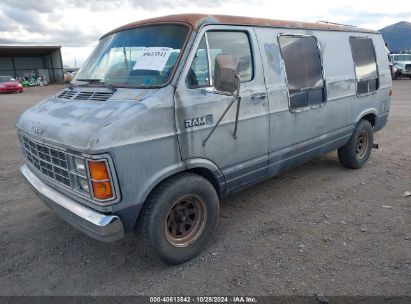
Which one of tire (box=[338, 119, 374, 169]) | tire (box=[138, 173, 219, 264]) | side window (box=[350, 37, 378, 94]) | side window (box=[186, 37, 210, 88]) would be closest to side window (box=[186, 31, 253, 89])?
side window (box=[186, 37, 210, 88])

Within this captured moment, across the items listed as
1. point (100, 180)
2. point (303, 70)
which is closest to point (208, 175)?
point (100, 180)

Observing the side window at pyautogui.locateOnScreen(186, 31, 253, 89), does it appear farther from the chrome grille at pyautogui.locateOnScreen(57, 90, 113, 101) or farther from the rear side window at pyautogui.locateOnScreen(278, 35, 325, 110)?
the chrome grille at pyautogui.locateOnScreen(57, 90, 113, 101)

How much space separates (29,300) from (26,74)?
→ 144ft

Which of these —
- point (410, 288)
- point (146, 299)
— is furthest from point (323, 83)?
point (146, 299)

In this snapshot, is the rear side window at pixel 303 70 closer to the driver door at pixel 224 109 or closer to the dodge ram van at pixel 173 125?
the dodge ram van at pixel 173 125

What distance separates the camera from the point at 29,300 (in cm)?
286

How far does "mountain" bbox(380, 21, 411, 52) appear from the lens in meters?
62.4

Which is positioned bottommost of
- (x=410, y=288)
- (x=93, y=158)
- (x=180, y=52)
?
(x=410, y=288)

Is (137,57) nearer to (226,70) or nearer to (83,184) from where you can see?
(226,70)

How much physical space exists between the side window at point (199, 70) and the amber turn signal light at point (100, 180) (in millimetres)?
1057

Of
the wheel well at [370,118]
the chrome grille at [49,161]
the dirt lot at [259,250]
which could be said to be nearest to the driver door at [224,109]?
the dirt lot at [259,250]

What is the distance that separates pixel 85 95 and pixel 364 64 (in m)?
4.21

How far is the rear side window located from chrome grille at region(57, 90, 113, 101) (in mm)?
2073

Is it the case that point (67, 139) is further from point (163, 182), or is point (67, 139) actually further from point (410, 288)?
point (410, 288)
